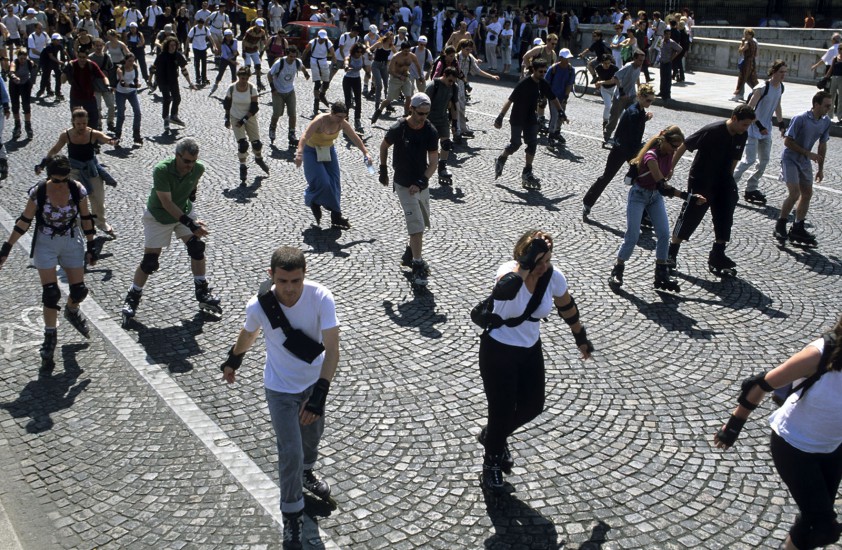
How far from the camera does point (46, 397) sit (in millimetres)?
6762

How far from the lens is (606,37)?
31312 millimetres

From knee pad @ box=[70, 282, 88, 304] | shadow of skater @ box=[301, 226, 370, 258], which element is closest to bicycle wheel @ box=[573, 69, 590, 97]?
shadow of skater @ box=[301, 226, 370, 258]

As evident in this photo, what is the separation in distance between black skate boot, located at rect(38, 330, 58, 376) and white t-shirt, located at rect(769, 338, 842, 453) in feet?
18.5

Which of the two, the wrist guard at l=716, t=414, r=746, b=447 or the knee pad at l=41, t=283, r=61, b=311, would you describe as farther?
the knee pad at l=41, t=283, r=61, b=311

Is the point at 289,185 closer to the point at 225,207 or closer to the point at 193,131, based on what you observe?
the point at 225,207

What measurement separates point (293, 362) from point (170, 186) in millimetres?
3711

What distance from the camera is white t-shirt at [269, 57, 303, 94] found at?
51.1 feet

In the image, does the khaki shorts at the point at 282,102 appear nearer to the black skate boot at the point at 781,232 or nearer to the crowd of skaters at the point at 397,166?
the crowd of skaters at the point at 397,166

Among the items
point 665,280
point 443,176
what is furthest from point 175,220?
point 443,176

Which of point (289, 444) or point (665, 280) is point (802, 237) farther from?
point (289, 444)

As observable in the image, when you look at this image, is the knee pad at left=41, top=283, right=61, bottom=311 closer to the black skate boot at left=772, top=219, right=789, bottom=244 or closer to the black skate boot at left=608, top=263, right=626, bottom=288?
the black skate boot at left=608, top=263, right=626, bottom=288

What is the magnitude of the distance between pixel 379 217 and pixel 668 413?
19.3 feet

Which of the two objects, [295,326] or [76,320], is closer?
[295,326]

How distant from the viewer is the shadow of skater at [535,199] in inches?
481
